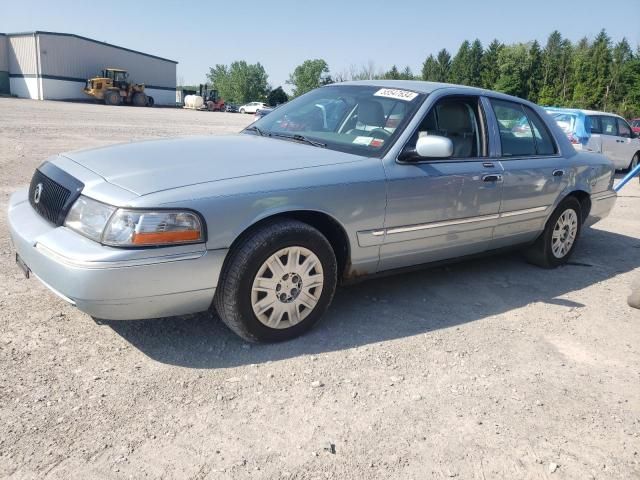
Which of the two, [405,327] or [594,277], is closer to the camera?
[405,327]

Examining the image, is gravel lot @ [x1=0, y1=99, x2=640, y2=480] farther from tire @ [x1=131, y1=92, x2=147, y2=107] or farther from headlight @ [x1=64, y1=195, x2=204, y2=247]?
tire @ [x1=131, y1=92, x2=147, y2=107]

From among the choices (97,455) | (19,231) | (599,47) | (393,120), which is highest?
(599,47)

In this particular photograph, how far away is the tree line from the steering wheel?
1882 cm

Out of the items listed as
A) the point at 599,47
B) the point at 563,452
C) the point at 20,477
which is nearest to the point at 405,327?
the point at 563,452

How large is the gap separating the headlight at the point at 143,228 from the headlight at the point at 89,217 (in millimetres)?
59

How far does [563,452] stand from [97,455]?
2.07 metres

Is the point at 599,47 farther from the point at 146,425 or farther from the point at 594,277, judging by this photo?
the point at 146,425

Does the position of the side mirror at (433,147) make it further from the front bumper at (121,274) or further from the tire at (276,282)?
the front bumper at (121,274)

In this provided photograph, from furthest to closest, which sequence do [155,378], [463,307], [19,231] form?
1. [463,307]
2. [19,231]
3. [155,378]

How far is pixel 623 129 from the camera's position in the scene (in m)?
14.3

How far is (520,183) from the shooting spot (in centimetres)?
451

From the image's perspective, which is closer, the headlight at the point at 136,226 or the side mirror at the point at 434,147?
the headlight at the point at 136,226

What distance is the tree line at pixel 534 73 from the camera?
47656mm

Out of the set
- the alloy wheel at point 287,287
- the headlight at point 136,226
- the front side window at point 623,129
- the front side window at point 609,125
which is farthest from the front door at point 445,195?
the front side window at point 623,129
